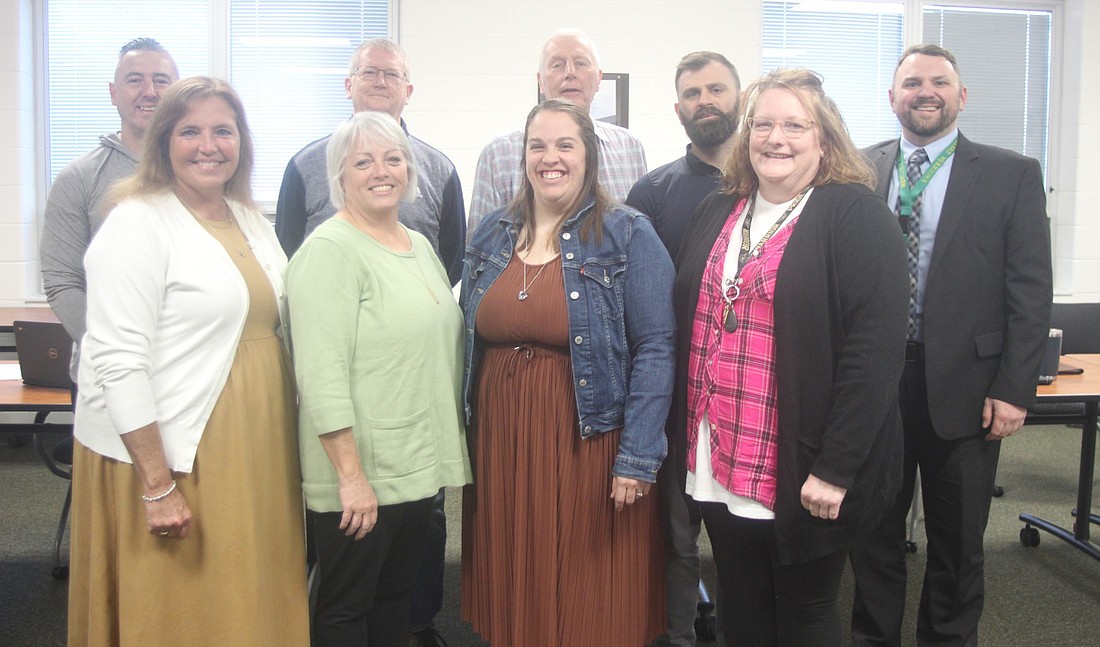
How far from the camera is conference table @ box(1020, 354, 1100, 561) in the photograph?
10.2 feet

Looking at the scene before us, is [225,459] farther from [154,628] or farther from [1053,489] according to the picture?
[1053,489]

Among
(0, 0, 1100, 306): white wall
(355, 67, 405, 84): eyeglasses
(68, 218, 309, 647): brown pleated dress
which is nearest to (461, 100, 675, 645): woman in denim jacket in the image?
(68, 218, 309, 647): brown pleated dress

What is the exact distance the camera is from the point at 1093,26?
215 inches

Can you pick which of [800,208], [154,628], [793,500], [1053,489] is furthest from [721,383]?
[1053,489]

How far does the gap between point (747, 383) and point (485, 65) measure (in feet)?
12.0

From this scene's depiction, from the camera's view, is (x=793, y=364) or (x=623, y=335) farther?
(x=623, y=335)

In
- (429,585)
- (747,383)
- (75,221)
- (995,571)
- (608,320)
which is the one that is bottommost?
(995,571)

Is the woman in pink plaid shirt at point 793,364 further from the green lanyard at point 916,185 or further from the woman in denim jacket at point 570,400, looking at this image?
the green lanyard at point 916,185

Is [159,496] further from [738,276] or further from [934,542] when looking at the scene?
[934,542]

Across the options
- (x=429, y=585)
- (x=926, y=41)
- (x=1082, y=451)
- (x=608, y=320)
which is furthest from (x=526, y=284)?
(x=926, y=41)

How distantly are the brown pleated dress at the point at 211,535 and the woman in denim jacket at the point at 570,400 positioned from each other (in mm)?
475

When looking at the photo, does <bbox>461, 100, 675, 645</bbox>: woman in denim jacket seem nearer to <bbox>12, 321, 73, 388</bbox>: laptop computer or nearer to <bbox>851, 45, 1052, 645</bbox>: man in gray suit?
<bbox>851, 45, 1052, 645</bbox>: man in gray suit

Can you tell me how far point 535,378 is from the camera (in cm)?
195

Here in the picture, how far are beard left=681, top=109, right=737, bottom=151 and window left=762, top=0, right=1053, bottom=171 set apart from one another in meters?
3.20
